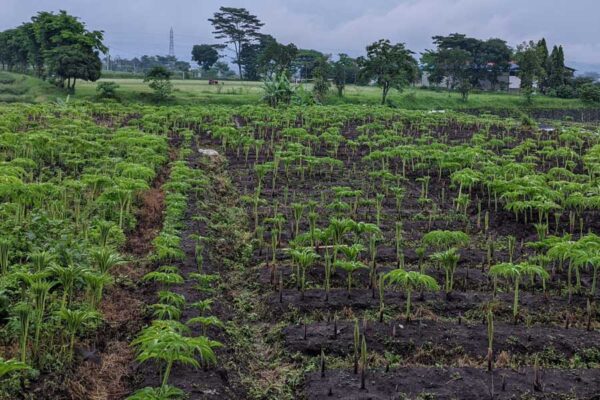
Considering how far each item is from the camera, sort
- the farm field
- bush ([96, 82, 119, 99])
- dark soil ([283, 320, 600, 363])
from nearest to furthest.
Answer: the farm field → dark soil ([283, 320, 600, 363]) → bush ([96, 82, 119, 99])

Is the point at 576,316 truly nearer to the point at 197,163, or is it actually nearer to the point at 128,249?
the point at 128,249

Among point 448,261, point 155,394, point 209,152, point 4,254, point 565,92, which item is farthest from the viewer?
point 565,92

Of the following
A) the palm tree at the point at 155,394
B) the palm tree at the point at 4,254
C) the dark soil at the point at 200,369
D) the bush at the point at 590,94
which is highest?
the bush at the point at 590,94

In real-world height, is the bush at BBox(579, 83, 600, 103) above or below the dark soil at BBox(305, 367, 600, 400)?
above

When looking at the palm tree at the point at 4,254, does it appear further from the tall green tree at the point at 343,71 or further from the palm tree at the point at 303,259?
the tall green tree at the point at 343,71

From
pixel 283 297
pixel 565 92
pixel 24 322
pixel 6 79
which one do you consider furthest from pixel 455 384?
pixel 565 92

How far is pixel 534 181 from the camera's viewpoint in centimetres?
1179

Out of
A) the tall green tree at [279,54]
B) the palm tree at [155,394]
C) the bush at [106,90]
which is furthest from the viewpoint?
the tall green tree at [279,54]

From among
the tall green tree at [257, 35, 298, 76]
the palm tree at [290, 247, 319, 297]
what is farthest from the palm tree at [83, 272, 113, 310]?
the tall green tree at [257, 35, 298, 76]

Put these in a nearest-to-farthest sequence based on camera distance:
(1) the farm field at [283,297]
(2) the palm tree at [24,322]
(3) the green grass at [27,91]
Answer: (2) the palm tree at [24,322], (1) the farm field at [283,297], (3) the green grass at [27,91]

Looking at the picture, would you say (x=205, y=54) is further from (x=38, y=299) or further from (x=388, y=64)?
(x=38, y=299)

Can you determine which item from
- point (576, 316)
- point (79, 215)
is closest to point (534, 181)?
point (576, 316)

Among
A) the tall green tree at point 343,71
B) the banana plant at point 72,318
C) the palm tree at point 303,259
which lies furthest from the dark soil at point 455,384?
the tall green tree at point 343,71

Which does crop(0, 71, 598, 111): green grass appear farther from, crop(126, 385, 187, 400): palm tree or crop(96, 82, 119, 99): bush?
crop(126, 385, 187, 400): palm tree
